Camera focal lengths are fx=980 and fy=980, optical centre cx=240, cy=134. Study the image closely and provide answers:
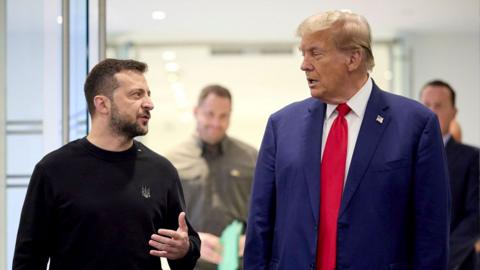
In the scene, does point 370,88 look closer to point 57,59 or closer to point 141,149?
point 141,149

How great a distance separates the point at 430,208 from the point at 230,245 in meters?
1.92

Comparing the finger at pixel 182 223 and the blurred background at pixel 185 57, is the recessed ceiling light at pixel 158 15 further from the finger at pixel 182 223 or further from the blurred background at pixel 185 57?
the finger at pixel 182 223

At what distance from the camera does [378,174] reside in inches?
118

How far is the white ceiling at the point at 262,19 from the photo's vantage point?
28.3 ft

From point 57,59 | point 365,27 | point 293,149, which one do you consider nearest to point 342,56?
point 365,27

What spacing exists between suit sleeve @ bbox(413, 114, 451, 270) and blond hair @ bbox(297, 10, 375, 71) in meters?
0.37

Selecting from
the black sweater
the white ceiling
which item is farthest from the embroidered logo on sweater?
the white ceiling

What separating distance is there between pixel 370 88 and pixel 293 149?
12.8 inches

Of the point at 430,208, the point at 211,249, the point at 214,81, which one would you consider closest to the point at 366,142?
the point at 430,208

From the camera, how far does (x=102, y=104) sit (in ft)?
10.8

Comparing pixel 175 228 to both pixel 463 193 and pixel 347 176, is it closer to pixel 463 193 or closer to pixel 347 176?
pixel 347 176

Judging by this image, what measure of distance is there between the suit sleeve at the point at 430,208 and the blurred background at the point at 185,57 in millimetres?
1453

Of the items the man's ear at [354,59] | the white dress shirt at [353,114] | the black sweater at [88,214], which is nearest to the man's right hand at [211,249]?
the black sweater at [88,214]

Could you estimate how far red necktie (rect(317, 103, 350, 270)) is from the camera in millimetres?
3020
